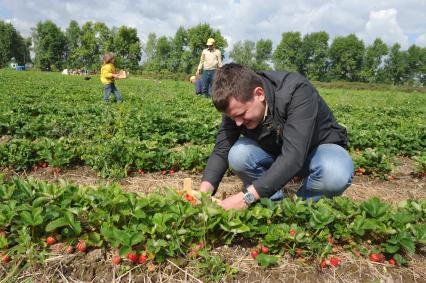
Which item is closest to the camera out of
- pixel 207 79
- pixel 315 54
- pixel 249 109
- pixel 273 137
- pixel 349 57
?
pixel 249 109

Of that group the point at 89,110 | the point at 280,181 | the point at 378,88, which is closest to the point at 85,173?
the point at 280,181

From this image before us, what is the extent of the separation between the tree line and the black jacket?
7036 cm

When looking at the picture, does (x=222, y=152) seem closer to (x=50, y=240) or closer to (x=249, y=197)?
(x=249, y=197)

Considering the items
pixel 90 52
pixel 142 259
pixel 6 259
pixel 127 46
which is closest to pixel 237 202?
pixel 142 259

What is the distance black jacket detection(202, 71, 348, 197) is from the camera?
8.49ft

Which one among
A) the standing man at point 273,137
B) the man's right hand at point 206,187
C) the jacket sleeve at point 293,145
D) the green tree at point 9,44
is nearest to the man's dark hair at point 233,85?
the standing man at point 273,137

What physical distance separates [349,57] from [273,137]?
86328mm

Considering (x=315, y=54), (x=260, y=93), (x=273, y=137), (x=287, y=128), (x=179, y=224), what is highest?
(x=315, y=54)

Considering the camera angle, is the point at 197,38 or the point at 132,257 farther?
the point at 197,38

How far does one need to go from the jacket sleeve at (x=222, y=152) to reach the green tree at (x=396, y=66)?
88840 millimetres

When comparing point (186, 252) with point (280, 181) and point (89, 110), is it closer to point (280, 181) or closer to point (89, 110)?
point (280, 181)

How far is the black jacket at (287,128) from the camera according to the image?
102 inches

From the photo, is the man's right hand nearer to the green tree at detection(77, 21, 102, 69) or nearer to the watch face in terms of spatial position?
the watch face

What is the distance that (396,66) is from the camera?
81.9 metres
